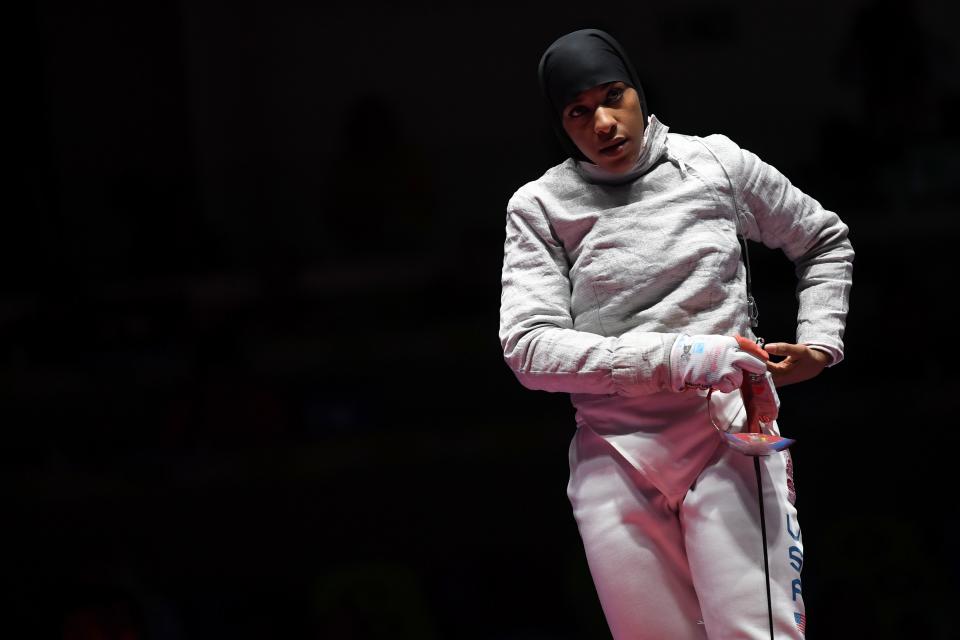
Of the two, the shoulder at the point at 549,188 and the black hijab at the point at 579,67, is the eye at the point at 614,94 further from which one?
the shoulder at the point at 549,188

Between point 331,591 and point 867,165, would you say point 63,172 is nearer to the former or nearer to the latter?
Answer: point 331,591

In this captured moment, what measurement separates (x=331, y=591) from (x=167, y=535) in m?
0.65

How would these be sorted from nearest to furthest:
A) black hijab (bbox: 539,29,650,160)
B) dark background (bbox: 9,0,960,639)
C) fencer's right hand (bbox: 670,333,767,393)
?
fencer's right hand (bbox: 670,333,767,393), black hijab (bbox: 539,29,650,160), dark background (bbox: 9,0,960,639)

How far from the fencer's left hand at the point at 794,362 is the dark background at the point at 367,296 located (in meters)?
1.78

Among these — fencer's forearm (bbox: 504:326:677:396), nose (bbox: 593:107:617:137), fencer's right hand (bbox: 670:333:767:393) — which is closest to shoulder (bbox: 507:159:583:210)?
nose (bbox: 593:107:617:137)

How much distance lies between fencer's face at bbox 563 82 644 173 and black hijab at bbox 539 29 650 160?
0.01 metres

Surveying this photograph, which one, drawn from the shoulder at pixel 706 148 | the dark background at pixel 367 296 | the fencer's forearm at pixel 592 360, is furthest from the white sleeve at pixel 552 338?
the dark background at pixel 367 296

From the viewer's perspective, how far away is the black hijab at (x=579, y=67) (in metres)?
1.59

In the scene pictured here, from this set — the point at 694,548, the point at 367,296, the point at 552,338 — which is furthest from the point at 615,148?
the point at 367,296

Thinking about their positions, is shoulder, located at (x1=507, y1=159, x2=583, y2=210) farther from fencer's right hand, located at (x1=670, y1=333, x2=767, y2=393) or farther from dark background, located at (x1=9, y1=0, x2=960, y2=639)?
dark background, located at (x1=9, y1=0, x2=960, y2=639)

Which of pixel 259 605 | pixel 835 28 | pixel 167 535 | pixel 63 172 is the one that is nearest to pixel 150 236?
pixel 63 172

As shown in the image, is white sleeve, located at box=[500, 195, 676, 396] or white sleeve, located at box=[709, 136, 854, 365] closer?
white sleeve, located at box=[500, 195, 676, 396]

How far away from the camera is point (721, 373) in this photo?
147 centimetres

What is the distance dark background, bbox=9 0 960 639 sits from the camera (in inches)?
141
